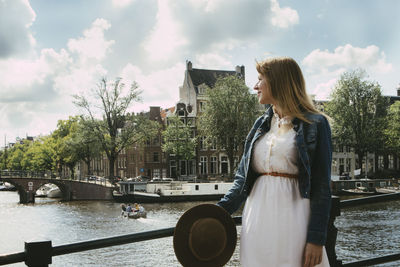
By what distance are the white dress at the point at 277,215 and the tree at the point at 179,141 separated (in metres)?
42.2

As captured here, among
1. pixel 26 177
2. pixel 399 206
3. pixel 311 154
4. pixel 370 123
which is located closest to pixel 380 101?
pixel 370 123

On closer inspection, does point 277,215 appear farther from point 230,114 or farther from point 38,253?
point 230,114

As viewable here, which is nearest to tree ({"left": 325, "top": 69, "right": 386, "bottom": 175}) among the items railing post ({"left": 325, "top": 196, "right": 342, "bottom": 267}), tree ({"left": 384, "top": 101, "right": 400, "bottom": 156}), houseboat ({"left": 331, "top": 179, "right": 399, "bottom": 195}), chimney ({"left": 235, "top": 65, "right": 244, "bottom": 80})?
tree ({"left": 384, "top": 101, "right": 400, "bottom": 156})

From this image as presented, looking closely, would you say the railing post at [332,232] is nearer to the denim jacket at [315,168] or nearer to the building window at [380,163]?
the denim jacket at [315,168]

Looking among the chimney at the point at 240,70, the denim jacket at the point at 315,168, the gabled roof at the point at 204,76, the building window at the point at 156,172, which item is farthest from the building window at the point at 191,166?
the denim jacket at the point at 315,168

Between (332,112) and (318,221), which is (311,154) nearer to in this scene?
(318,221)

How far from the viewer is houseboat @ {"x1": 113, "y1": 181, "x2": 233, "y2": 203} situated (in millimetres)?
34719

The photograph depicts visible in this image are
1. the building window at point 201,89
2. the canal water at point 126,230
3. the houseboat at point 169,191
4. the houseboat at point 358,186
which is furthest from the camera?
the building window at point 201,89

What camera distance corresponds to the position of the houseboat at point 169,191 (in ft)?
114

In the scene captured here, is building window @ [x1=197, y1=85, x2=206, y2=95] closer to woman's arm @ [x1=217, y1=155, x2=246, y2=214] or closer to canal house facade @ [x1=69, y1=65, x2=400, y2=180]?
canal house facade @ [x1=69, y1=65, x2=400, y2=180]

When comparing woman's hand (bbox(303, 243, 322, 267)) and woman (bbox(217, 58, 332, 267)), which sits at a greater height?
woman (bbox(217, 58, 332, 267))

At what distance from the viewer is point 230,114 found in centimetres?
3659

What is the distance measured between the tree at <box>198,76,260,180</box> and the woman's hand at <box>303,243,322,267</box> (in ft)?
114

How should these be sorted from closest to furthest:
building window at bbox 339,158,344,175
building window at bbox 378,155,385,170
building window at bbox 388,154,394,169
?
building window at bbox 388,154,394,169, building window at bbox 378,155,385,170, building window at bbox 339,158,344,175
